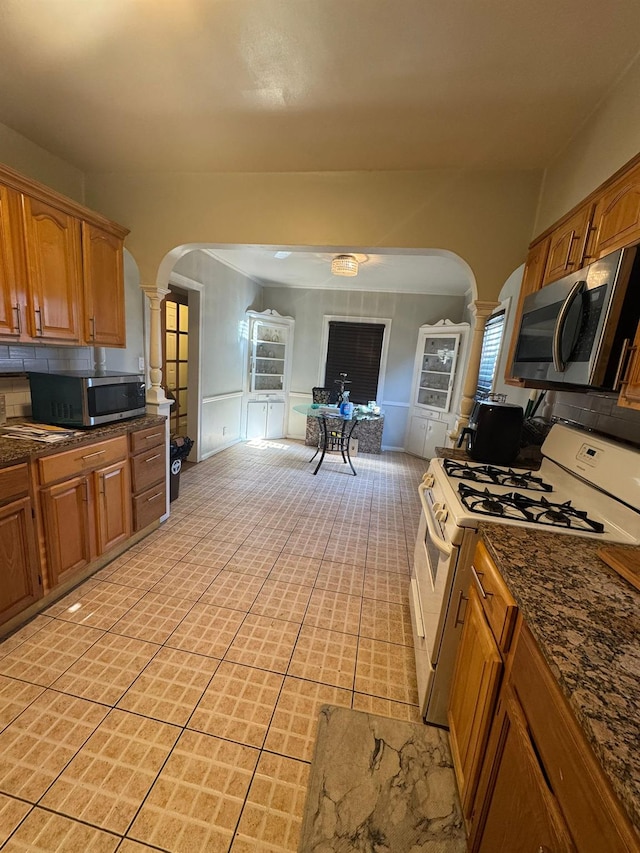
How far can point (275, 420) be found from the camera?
6.13 m

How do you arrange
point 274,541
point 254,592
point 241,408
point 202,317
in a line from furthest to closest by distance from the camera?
point 241,408 < point 202,317 < point 274,541 < point 254,592

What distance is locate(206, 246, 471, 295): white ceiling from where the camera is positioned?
393 cm

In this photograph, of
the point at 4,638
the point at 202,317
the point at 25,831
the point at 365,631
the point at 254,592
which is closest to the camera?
the point at 25,831

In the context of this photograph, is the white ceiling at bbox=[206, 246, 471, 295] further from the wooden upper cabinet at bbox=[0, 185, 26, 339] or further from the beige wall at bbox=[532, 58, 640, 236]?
the wooden upper cabinet at bbox=[0, 185, 26, 339]

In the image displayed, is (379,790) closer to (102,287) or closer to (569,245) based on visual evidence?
(569,245)

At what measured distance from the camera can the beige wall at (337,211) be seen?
2137 millimetres

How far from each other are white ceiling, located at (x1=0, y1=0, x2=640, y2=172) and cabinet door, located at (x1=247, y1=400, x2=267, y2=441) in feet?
12.4

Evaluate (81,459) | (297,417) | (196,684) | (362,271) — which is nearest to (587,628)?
(196,684)

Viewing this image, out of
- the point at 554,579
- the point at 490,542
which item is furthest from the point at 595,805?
the point at 490,542

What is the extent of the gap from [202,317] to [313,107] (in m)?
2.79

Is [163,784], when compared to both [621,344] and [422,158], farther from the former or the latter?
[422,158]

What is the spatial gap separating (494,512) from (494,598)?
33cm

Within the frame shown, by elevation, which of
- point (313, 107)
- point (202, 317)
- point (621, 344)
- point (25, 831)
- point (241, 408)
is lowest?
point (25, 831)

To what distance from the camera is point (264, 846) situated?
107 centimetres
